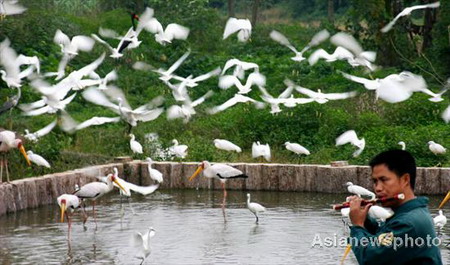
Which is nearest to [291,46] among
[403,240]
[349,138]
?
[349,138]

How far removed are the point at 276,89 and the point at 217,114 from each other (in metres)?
2.45

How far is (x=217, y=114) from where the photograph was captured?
1941 centimetres

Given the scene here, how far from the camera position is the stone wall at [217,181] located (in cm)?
1359

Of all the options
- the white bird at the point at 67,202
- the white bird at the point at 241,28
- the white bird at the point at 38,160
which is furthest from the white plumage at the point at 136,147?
the white bird at the point at 67,202

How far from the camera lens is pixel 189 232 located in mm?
11828

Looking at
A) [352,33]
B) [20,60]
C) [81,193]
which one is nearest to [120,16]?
[352,33]

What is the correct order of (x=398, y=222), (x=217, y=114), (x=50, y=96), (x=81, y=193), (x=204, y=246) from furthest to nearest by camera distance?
1. (x=217, y=114)
2. (x=50, y=96)
3. (x=81, y=193)
4. (x=204, y=246)
5. (x=398, y=222)

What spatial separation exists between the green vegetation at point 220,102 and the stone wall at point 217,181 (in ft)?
2.15

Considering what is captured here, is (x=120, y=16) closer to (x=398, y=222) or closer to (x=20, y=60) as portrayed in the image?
(x=20, y=60)

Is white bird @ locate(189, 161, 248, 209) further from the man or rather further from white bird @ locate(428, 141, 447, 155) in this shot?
the man

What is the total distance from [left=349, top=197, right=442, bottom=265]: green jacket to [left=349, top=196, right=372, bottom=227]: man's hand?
0.04 metres

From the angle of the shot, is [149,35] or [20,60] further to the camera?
[149,35]

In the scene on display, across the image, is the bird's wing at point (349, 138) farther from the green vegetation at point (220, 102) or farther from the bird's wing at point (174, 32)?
the bird's wing at point (174, 32)

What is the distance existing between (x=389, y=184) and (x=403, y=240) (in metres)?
0.25
